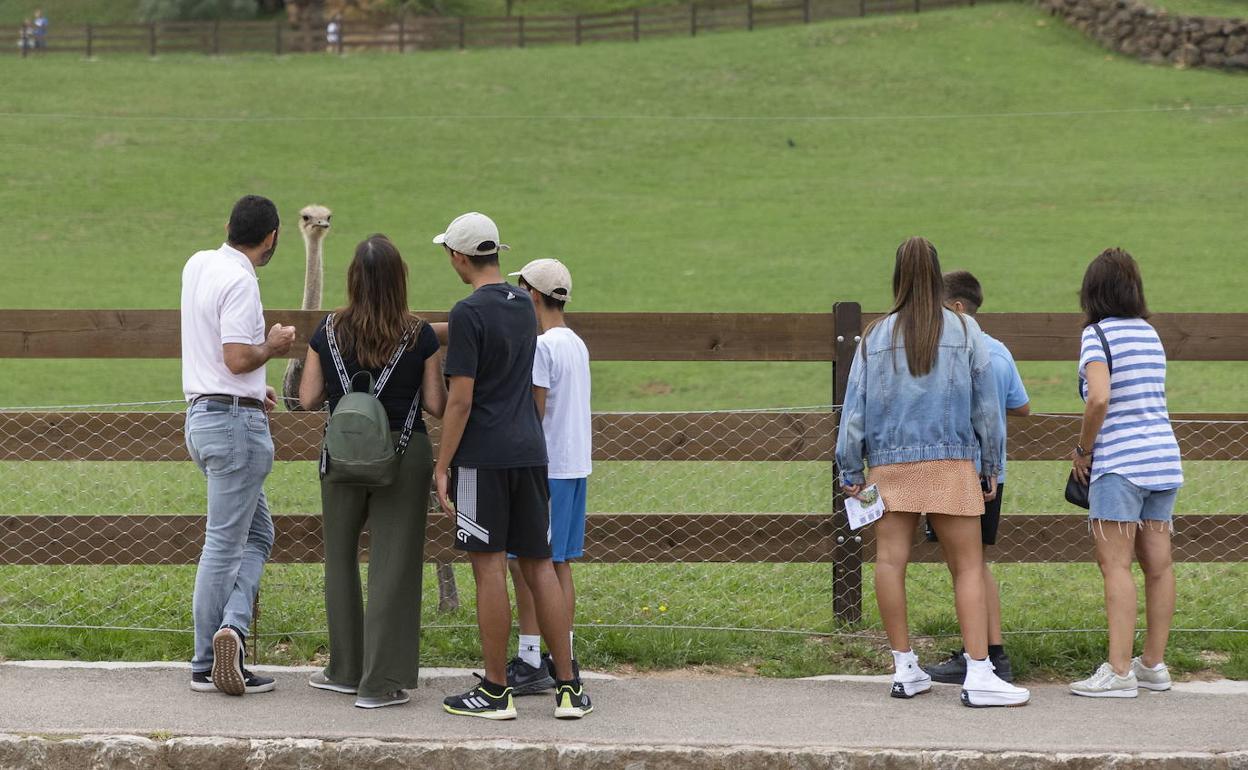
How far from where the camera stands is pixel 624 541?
562 cm

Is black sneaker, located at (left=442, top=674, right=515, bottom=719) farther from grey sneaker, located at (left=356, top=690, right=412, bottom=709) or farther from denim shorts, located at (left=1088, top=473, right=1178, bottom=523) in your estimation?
denim shorts, located at (left=1088, top=473, right=1178, bottom=523)

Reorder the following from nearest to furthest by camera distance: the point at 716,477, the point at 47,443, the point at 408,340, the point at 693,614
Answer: the point at 408,340, the point at 47,443, the point at 693,614, the point at 716,477

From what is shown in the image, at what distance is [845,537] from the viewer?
18.5ft

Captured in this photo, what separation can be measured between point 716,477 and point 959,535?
16.3 feet

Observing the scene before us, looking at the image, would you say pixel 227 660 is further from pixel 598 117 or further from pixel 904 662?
pixel 598 117

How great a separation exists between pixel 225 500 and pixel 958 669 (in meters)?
2.71

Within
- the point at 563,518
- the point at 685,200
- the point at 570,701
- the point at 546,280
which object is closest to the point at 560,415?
the point at 563,518

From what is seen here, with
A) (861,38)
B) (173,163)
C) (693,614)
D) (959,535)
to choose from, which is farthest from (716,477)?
(861,38)

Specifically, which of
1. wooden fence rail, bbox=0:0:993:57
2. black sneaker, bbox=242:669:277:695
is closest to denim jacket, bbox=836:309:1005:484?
black sneaker, bbox=242:669:277:695

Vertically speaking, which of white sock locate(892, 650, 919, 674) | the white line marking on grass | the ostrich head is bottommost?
white sock locate(892, 650, 919, 674)

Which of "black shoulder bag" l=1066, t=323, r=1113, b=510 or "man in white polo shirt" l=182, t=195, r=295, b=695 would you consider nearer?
"man in white polo shirt" l=182, t=195, r=295, b=695

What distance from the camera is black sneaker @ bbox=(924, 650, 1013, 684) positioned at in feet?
16.9

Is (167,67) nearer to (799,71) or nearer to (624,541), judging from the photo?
(799,71)

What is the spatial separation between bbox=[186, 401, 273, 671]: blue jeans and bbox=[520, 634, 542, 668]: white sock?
976 mm
